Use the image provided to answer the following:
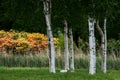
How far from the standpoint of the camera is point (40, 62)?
3086cm

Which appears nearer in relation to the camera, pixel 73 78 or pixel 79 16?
pixel 73 78

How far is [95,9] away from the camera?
19719mm

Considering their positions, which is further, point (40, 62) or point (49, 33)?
point (40, 62)

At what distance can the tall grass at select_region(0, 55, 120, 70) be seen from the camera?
3027 cm

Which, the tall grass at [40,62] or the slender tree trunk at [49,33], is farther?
the tall grass at [40,62]

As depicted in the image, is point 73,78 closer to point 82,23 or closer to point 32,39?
point 82,23

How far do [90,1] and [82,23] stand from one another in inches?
158

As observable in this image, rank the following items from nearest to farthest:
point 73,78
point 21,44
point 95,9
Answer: point 73,78
point 95,9
point 21,44

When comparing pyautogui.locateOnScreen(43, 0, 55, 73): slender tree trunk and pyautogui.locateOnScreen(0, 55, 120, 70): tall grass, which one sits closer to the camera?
A: pyautogui.locateOnScreen(43, 0, 55, 73): slender tree trunk

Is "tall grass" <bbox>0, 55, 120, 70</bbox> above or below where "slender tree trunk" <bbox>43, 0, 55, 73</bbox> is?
below

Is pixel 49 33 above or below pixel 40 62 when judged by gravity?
above

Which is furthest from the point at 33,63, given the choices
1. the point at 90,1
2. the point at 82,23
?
the point at 90,1

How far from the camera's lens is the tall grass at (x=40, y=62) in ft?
99.3

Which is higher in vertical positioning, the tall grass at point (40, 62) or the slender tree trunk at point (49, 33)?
the slender tree trunk at point (49, 33)
